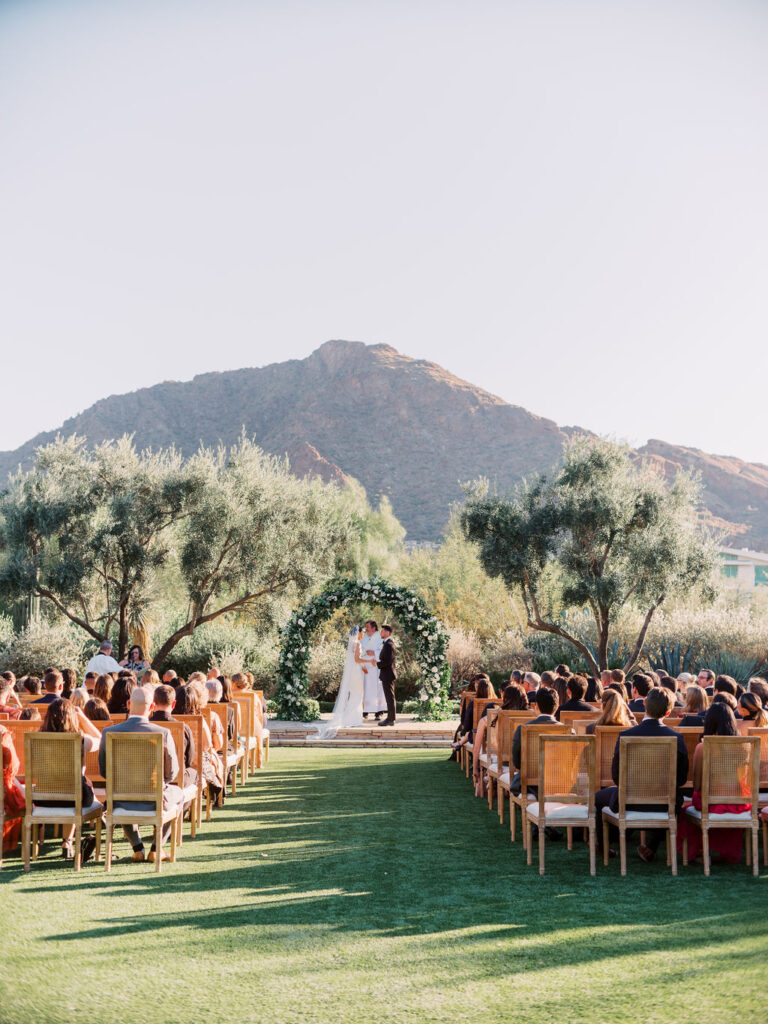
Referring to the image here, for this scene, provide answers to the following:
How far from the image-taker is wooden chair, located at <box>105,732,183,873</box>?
21.4ft

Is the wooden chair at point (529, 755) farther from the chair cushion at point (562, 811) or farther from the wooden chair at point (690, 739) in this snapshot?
the wooden chair at point (690, 739)

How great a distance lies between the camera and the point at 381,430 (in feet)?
266

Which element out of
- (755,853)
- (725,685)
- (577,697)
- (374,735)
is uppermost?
(725,685)

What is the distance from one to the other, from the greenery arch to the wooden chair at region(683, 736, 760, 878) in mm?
12039

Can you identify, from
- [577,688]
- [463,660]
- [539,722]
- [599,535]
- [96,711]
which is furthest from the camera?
[463,660]

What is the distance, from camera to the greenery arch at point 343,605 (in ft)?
60.3

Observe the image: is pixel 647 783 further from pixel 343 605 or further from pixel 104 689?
pixel 343 605

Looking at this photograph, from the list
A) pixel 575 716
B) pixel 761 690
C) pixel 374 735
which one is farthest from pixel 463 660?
pixel 761 690

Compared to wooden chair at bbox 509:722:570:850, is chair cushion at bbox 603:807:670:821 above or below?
below

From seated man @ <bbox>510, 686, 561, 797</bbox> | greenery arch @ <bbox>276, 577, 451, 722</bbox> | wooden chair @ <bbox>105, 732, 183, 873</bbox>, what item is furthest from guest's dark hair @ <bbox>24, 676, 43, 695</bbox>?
greenery arch @ <bbox>276, 577, 451, 722</bbox>

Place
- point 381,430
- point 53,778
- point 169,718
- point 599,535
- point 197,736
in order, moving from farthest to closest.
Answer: point 381,430, point 599,535, point 197,736, point 169,718, point 53,778

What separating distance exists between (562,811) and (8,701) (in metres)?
5.64

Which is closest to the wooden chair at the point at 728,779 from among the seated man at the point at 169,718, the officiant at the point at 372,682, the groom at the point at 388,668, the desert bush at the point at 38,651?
the seated man at the point at 169,718

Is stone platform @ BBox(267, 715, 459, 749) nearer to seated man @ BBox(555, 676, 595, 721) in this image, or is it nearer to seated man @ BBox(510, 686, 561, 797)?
seated man @ BBox(555, 676, 595, 721)
